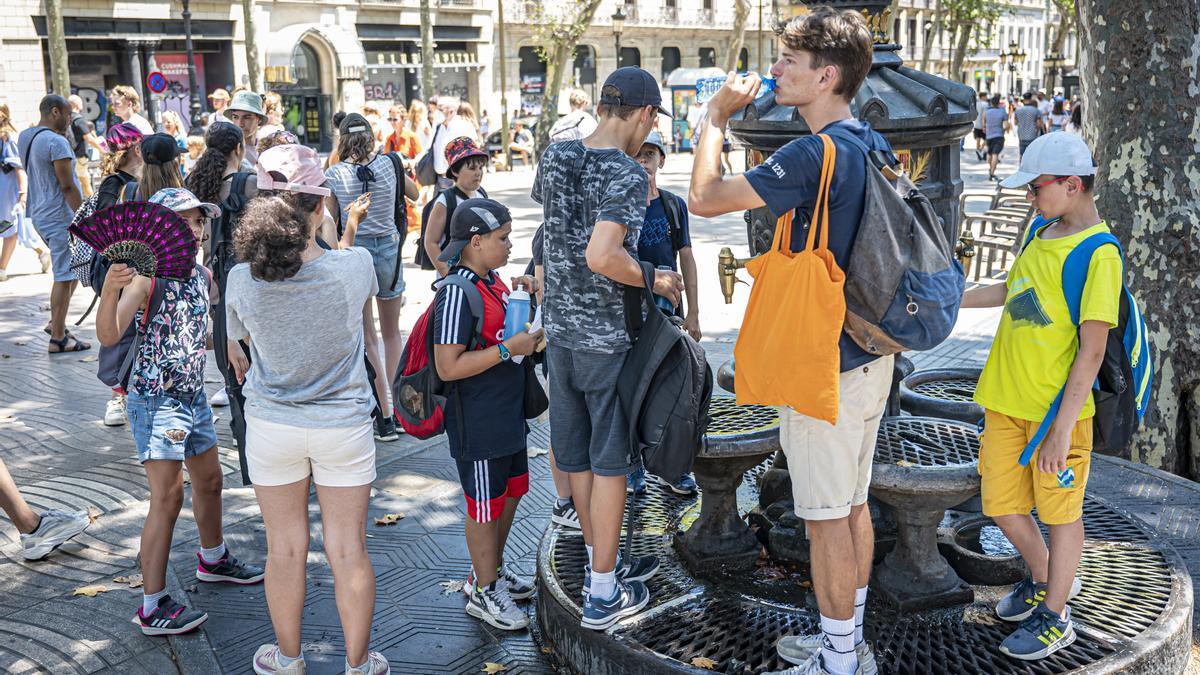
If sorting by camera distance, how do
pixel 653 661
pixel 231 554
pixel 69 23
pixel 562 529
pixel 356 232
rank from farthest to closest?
1. pixel 69 23
2. pixel 356 232
3. pixel 231 554
4. pixel 562 529
5. pixel 653 661

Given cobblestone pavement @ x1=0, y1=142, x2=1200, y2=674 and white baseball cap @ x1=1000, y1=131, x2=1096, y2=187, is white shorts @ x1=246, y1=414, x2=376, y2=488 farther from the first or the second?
white baseball cap @ x1=1000, y1=131, x2=1096, y2=187

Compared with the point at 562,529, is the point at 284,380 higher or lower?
higher

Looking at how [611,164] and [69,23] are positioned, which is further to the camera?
[69,23]

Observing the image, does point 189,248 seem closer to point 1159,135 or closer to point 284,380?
point 284,380

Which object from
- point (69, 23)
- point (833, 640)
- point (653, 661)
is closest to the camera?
point (833, 640)

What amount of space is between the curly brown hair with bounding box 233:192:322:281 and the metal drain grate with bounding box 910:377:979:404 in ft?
11.2

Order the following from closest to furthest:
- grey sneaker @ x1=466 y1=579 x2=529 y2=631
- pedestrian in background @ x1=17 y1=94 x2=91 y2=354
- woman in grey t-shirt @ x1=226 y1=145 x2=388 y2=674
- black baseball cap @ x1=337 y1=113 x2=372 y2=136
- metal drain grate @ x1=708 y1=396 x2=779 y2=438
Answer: woman in grey t-shirt @ x1=226 y1=145 x2=388 y2=674
grey sneaker @ x1=466 y1=579 x2=529 y2=631
metal drain grate @ x1=708 y1=396 x2=779 y2=438
black baseball cap @ x1=337 y1=113 x2=372 y2=136
pedestrian in background @ x1=17 y1=94 x2=91 y2=354

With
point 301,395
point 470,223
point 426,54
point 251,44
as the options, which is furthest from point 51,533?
point 426,54

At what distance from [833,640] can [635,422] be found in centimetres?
91

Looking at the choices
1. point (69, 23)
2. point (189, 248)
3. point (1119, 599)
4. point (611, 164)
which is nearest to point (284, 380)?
point (189, 248)

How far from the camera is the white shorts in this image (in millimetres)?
3498

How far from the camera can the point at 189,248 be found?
4070mm

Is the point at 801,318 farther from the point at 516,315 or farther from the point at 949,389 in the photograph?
the point at 949,389

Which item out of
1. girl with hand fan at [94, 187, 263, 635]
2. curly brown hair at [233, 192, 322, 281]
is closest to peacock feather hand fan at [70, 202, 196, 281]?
girl with hand fan at [94, 187, 263, 635]
